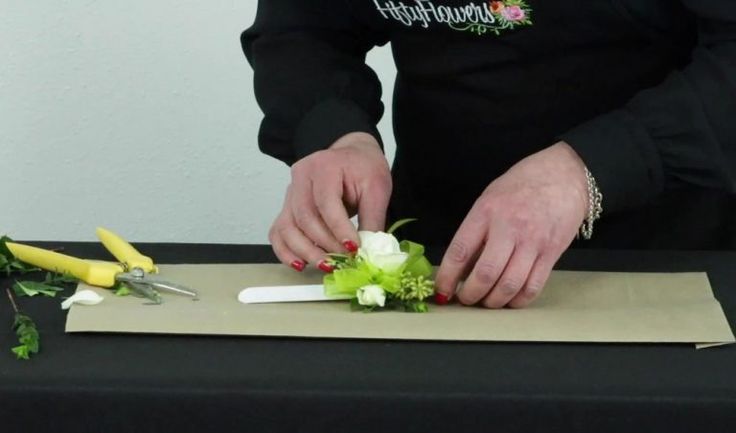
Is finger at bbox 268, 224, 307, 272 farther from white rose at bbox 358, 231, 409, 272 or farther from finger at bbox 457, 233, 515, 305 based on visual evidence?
finger at bbox 457, 233, 515, 305

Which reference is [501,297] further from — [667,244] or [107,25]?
[107,25]

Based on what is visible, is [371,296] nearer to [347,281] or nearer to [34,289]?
[347,281]

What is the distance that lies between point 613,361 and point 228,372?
249 mm

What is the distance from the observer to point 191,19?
1.78m

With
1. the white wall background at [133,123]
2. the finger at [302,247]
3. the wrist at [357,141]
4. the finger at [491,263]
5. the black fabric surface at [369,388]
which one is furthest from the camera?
the white wall background at [133,123]

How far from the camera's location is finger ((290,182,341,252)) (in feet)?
3.27

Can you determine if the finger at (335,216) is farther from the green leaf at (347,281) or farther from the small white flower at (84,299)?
the small white flower at (84,299)

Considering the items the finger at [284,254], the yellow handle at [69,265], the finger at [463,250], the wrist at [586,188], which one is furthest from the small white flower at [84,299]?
the wrist at [586,188]

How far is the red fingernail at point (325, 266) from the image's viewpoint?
3.11 ft

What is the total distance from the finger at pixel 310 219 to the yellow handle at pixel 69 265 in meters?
0.16

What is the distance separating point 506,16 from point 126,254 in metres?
0.38

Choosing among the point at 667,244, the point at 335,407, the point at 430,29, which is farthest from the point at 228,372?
the point at 667,244

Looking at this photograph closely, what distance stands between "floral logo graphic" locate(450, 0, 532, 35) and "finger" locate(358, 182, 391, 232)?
6.6 inches

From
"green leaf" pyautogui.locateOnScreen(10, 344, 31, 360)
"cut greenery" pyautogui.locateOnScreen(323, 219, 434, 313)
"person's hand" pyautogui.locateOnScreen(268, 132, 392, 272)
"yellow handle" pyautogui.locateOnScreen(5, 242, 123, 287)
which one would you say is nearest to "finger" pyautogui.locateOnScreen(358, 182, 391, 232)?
"person's hand" pyautogui.locateOnScreen(268, 132, 392, 272)
